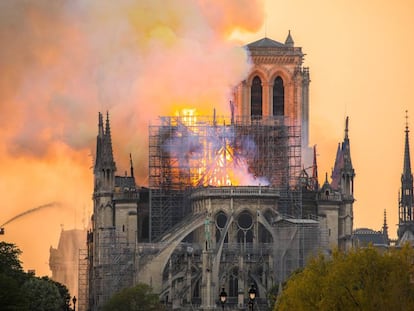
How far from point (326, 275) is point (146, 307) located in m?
43.8

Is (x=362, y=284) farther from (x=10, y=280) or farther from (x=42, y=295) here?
(x=42, y=295)

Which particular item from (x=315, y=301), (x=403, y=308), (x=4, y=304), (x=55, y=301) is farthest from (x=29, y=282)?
(x=403, y=308)

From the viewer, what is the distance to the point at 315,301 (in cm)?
15250

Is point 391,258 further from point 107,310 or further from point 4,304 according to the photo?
point 107,310

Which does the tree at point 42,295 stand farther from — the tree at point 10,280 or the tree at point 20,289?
the tree at point 10,280

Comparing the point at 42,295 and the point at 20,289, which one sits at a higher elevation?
the point at 20,289

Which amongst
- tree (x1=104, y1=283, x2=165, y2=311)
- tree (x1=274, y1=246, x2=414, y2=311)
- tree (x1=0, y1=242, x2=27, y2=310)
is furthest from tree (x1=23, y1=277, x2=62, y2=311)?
tree (x1=274, y1=246, x2=414, y2=311)

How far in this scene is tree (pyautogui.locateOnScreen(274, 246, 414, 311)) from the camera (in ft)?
469

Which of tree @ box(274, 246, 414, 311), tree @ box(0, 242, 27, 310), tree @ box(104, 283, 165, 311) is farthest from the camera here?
tree @ box(104, 283, 165, 311)

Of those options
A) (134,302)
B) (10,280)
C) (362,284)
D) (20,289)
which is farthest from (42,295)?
(362,284)

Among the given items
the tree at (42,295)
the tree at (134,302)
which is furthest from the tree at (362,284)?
the tree at (134,302)

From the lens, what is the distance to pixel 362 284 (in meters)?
148

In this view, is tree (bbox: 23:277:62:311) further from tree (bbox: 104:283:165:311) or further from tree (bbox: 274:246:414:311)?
tree (bbox: 274:246:414:311)

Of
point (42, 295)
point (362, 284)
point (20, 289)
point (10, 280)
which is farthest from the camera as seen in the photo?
point (42, 295)
